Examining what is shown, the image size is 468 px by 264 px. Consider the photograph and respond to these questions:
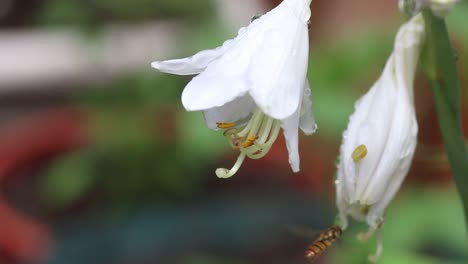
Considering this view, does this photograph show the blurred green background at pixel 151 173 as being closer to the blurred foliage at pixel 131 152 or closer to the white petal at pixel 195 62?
the blurred foliage at pixel 131 152

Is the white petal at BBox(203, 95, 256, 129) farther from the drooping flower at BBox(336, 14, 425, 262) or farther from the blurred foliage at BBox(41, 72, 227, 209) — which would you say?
the blurred foliage at BBox(41, 72, 227, 209)

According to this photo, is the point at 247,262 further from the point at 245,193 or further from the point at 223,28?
the point at 223,28

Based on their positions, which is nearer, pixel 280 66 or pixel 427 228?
pixel 280 66

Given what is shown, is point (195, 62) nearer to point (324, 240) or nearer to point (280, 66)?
point (280, 66)

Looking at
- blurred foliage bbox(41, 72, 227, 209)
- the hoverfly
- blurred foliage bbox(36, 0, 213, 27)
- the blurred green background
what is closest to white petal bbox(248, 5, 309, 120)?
the hoverfly

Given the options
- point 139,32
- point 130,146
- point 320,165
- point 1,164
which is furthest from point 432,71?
point 139,32

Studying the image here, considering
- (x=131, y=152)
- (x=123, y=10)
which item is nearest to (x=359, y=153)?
(x=131, y=152)
